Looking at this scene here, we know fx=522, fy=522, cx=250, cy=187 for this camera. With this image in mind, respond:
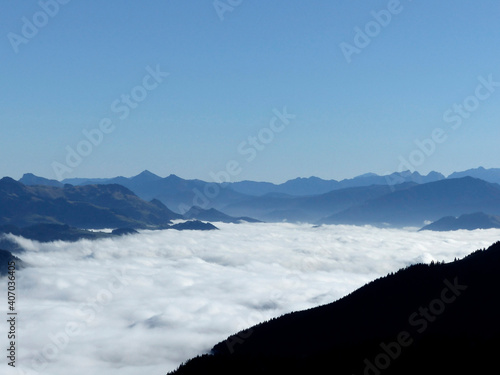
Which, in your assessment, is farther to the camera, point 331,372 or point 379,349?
point 379,349

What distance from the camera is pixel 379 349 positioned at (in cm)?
19800

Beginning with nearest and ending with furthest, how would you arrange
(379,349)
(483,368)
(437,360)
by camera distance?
1. (483,368)
2. (437,360)
3. (379,349)

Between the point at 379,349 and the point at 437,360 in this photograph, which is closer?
the point at 437,360

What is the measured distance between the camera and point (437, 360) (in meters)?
170

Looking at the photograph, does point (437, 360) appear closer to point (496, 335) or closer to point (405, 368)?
point (405, 368)

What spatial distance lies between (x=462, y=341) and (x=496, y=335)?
15.6m

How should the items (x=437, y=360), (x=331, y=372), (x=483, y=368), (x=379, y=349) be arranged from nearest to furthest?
(x=483, y=368), (x=437, y=360), (x=331, y=372), (x=379, y=349)

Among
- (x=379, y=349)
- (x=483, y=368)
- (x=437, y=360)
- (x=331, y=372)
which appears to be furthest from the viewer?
(x=379, y=349)

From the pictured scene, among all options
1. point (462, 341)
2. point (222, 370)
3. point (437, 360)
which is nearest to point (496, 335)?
point (462, 341)

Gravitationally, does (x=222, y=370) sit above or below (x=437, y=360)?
above

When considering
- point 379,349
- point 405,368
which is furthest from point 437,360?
point 379,349

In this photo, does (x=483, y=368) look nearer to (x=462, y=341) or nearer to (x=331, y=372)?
(x=462, y=341)

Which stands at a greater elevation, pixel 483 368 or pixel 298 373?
pixel 298 373

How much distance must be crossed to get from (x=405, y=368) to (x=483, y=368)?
2539 cm
